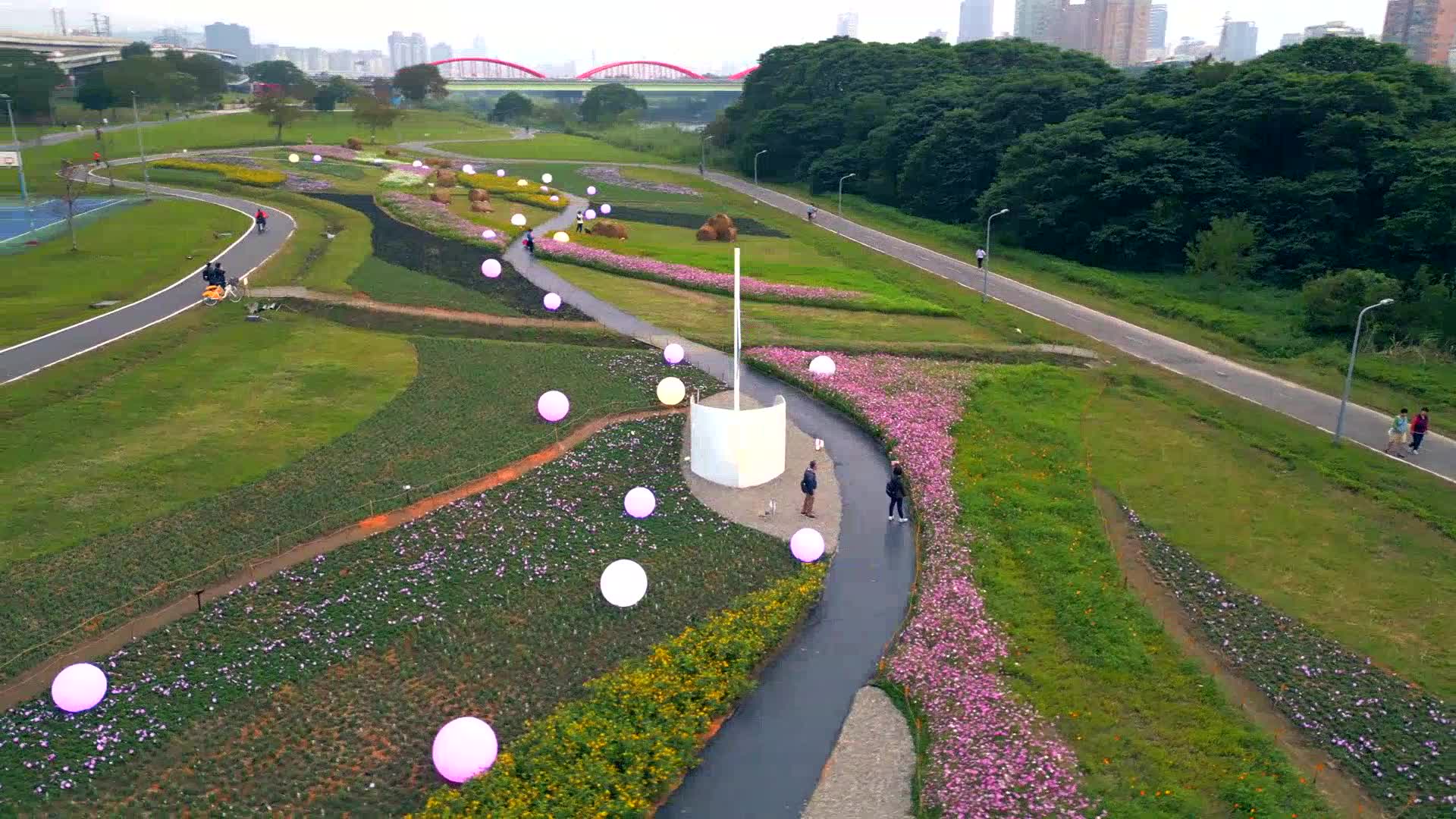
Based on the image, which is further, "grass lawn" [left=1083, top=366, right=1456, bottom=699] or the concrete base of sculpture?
the concrete base of sculpture

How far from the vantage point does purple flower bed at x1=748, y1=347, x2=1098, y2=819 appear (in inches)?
661

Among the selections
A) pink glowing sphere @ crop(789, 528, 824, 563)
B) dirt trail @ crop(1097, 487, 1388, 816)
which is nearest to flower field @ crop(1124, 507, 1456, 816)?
dirt trail @ crop(1097, 487, 1388, 816)

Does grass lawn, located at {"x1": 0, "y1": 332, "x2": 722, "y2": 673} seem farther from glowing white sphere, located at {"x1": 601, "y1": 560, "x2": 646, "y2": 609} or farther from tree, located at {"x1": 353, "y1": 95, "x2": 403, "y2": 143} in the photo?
tree, located at {"x1": 353, "y1": 95, "x2": 403, "y2": 143}

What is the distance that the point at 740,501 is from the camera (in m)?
28.6

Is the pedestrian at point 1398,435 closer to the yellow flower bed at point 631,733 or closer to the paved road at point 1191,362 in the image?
the paved road at point 1191,362

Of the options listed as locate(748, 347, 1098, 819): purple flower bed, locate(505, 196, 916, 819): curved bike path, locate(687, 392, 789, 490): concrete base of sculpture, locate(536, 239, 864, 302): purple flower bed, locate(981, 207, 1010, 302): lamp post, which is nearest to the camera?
locate(748, 347, 1098, 819): purple flower bed

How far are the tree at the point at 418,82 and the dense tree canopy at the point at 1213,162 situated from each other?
355 ft

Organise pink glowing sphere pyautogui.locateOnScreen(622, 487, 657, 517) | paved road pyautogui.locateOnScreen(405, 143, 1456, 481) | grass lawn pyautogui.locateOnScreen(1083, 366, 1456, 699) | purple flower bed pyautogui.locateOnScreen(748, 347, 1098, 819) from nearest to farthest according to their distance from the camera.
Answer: purple flower bed pyautogui.locateOnScreen(748, 347, 1098, 819), grass lawn pyautogui.locateOnScreen(1083, 366, 1456, 699), pink glowing sphere pyautogui.locateOnScreen(622, 487, 657, 517), paved road pyautogui.locateOnScreen(405, 143, 1456, 481)

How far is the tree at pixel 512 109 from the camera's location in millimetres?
188625

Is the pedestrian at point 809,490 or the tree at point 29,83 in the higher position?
the tree at point 29,83

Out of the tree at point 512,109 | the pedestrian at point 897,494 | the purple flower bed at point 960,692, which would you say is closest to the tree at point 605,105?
the tree at point 512,109

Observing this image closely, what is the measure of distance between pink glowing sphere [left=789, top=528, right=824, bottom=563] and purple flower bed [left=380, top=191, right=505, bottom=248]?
4462 centimetres

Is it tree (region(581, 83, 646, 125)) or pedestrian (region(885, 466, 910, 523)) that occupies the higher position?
tree (region(581, 83, 646, 125))

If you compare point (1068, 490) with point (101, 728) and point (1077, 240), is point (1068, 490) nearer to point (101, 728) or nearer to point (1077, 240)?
point (101, 728)
